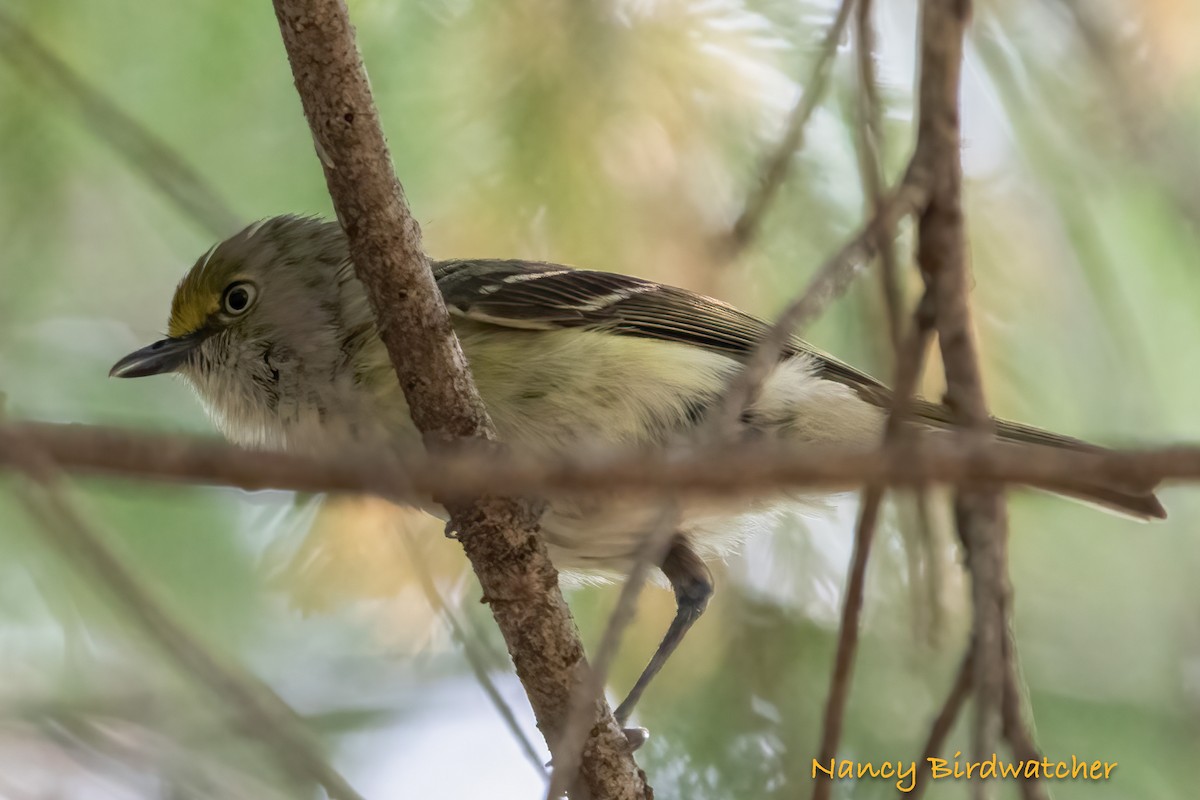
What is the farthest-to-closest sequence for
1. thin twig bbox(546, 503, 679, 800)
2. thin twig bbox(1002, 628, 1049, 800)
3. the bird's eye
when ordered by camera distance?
the bird's eye → thin twig bbox(1002, 628, 1049, 800) → thin twig bbox(546, 503, 679, 800)

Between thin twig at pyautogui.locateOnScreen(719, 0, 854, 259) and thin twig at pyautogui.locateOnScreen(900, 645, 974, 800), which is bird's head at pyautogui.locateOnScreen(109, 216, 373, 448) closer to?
thin twig at pyautogui.locateOnScreen(719, 0, 854, 259)

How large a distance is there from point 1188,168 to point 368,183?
83.4 inches

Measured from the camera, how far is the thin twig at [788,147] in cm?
310

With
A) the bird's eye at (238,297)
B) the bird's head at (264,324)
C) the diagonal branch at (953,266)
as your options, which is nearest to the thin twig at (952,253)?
the diagonal branch at (953,266)

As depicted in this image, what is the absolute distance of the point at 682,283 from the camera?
4105mm

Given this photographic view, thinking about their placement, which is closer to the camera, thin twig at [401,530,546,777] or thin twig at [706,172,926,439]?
thin twig at [706,172,926,439]

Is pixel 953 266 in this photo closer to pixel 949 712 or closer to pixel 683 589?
pixel 949 712

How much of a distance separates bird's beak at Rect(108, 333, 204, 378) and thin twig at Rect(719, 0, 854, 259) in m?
1.70

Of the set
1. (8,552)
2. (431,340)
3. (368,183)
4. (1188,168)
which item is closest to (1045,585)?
(1188,168)

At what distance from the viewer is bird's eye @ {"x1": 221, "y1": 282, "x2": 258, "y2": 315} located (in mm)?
3766

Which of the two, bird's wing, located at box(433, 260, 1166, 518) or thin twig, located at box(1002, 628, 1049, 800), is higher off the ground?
bird's wing, located at box(433, 260, 1166, 518)

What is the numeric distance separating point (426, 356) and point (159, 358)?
4.65 ft

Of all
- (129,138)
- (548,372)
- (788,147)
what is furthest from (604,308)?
(129,138)

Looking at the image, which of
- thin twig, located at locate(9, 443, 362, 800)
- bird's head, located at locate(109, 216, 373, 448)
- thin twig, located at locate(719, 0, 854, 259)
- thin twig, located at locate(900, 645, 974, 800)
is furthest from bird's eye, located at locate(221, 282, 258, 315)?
thin twig, located at locate(900, 645, 974, 800)
